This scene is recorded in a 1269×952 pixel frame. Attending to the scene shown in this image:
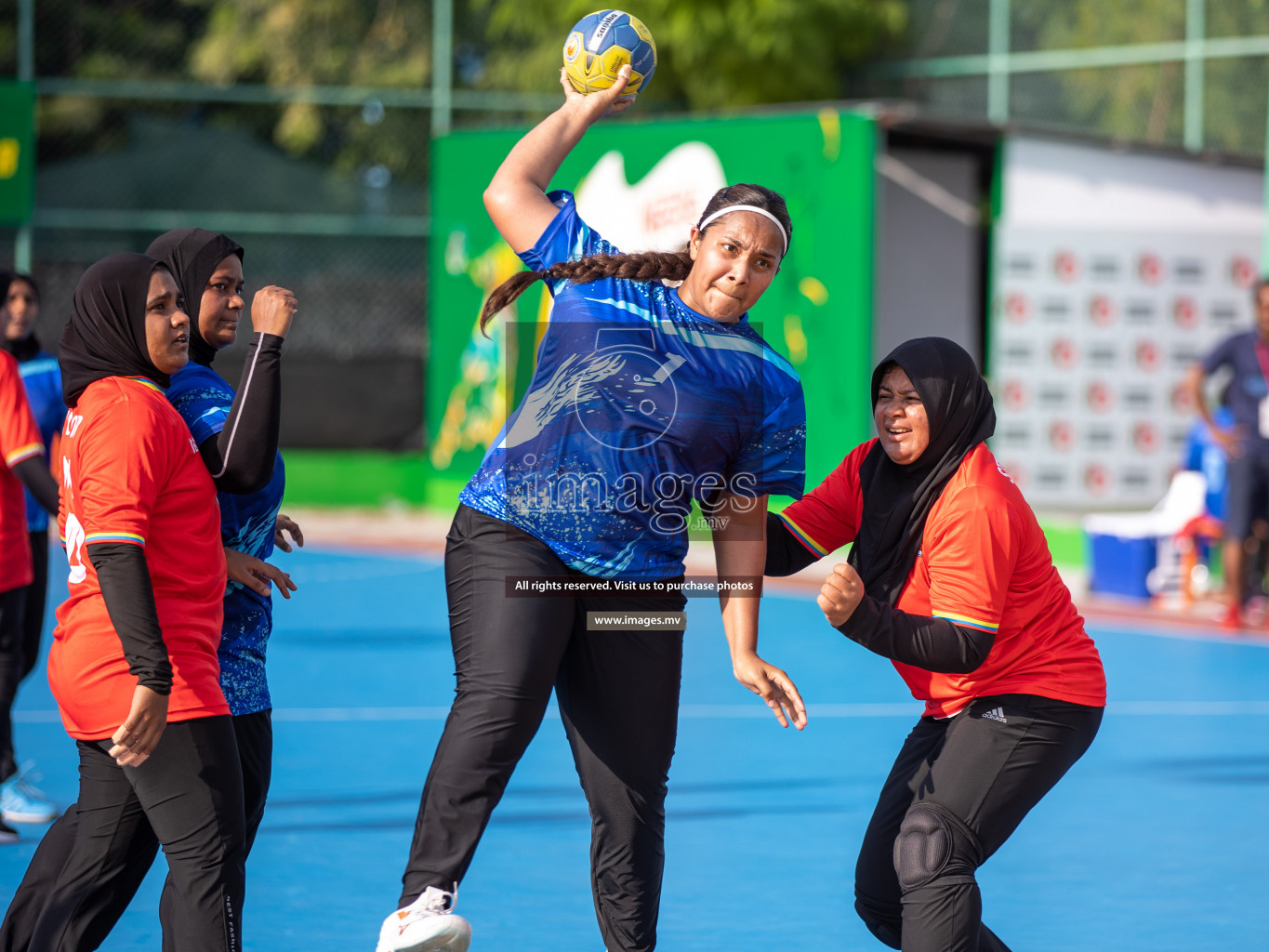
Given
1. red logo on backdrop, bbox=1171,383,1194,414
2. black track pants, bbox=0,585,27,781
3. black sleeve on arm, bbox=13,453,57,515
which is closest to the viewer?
black sleeve on arm, bbox=13,453,57,515

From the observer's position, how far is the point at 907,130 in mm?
16891

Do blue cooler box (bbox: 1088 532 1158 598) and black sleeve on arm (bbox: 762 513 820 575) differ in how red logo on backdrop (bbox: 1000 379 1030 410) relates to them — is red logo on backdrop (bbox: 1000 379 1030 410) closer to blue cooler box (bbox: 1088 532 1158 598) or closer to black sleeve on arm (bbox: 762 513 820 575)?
blue cooler box (bbox: 1088 532 1158 598)

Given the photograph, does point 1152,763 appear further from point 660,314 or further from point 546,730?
point 660,314

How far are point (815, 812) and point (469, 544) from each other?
306 cm

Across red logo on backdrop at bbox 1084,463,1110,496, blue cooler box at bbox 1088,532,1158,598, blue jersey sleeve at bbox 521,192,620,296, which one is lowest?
blue cooler box at bbox 1088,532,1158,598

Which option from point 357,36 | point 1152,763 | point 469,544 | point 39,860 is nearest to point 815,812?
point 1152,763

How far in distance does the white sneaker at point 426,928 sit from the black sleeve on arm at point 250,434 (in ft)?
3.53

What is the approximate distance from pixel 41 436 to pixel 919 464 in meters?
3.78

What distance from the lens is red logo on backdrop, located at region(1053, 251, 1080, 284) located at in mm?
16797

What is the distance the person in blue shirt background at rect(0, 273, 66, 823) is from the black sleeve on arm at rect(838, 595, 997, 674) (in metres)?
3.59

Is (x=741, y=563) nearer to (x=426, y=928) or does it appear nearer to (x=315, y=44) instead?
(x=426, y=928)

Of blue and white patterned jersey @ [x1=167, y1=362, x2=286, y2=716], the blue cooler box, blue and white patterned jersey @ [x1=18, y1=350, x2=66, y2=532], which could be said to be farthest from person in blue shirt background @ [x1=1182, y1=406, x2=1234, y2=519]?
blue and white patterned jersey @ [x1=167, y1=362, x2=286, y2=716]

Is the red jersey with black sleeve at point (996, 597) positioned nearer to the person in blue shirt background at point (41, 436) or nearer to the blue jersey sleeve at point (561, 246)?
the blue jersey sleeve at point (561, 246)

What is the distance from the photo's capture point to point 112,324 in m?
3.72
